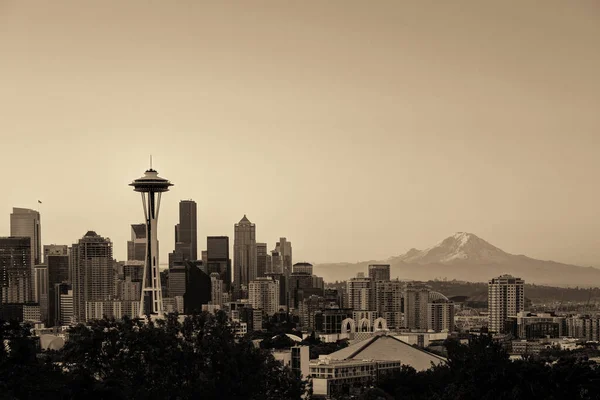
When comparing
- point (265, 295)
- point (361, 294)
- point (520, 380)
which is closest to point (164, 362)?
point (520, 380)

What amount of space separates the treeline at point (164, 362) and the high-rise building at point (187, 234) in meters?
55.8

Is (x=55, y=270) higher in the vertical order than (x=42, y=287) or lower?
higher

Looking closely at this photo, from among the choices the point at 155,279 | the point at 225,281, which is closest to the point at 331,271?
the point at 225,281

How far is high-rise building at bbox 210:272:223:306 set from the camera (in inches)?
2739

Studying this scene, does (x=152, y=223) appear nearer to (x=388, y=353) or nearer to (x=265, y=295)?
(x=388, y=353)

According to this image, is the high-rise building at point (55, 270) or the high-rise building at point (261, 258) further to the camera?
the high-rise building at point (261, 258)

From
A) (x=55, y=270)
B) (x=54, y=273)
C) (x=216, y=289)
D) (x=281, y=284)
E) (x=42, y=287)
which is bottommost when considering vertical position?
(x=216, y=289)

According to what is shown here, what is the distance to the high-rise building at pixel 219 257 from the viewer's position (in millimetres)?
76562

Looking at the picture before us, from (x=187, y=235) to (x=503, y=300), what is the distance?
22.3 m

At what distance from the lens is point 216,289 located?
71.2 metres

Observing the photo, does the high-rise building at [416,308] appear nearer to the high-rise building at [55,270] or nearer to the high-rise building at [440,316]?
the high-rise building at [440,316]

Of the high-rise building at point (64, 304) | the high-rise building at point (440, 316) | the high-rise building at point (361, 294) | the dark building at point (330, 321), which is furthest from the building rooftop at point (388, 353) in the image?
the high-rise building at point (361, 294)

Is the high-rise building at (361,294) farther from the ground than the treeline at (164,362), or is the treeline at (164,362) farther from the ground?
the treeline at (164,362)

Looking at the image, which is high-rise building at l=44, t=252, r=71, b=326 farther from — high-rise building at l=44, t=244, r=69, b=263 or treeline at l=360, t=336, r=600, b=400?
treeline at l=360, t=336, r=600, b=400
